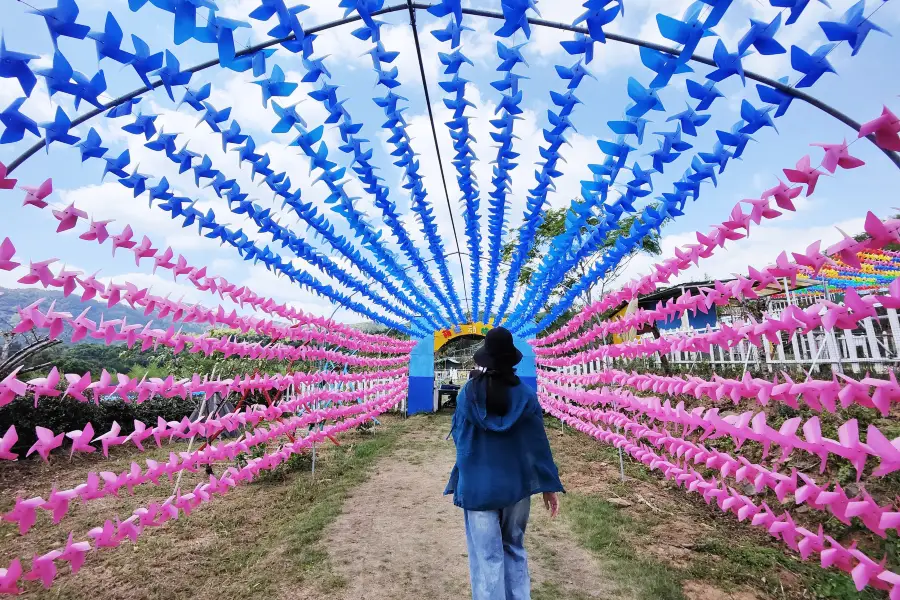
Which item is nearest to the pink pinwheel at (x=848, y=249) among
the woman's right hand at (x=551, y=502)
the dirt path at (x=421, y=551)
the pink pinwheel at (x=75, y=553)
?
the woman's right hand at (x=551, y=502)

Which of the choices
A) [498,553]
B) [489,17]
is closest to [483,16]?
[489,17]

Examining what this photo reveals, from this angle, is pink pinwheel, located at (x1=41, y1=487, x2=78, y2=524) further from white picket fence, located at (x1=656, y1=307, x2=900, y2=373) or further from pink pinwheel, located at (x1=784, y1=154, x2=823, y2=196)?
white picket fence, located at (x1=656, y1=307, x2=900, y2=373)

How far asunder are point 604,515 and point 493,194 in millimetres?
3339

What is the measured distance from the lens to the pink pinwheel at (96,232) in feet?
7.06

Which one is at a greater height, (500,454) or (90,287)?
(90,287)

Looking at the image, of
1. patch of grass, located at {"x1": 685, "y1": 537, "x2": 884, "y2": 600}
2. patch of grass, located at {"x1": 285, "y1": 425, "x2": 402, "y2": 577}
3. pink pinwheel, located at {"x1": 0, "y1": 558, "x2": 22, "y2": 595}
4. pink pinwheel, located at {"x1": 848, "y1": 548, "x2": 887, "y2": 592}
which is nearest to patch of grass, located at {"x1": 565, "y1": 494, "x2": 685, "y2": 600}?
patch of grass, located at {"x1": 685, "y1": 537, "x2": 884, "y2": 600}

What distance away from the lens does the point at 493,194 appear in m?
3.44

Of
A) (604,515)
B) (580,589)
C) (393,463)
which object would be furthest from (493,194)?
(393,463)

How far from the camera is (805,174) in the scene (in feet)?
5.26

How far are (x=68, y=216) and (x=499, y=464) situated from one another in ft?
7.85

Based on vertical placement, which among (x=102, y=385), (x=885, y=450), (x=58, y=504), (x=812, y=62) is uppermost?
(x=812, y=62)

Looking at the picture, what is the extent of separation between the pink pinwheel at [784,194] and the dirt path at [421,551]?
260cm

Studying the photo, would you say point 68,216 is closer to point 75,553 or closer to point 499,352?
point 75,553

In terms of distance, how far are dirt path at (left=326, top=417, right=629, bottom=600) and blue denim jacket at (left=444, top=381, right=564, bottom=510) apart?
3.82ft
